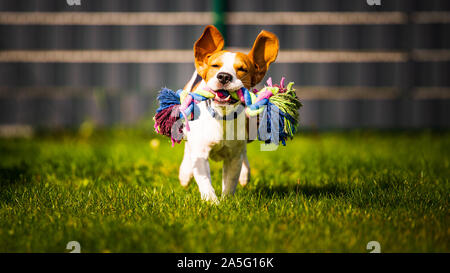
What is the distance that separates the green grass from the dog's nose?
2.32 ft

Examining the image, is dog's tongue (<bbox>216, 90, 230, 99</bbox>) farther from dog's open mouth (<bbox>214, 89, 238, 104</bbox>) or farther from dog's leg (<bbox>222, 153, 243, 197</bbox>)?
dog's leg (<bbox>222, 153, 243, 197</bbox>)

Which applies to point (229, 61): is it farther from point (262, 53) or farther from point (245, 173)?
point (245, 173)

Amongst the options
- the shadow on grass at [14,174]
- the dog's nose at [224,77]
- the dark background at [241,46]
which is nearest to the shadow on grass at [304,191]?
the dog's nose at [224,77]

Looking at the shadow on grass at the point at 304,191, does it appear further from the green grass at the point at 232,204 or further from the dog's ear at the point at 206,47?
the dog's ear at the point at 206,47

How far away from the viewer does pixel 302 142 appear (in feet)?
18.3

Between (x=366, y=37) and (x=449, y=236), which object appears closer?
(x=449, y=236)

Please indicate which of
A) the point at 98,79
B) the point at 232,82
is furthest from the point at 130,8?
the point at 232,82

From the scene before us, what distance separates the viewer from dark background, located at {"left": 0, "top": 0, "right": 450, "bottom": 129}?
640cm

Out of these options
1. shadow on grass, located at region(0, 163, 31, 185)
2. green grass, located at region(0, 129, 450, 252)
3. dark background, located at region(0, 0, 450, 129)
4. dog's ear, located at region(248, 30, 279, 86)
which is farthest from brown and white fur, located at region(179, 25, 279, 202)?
dark background, located at region(0, 0, 450, 129)

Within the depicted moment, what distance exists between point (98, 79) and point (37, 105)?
3.02 ft

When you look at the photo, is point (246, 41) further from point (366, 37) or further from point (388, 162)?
point (388, 162)

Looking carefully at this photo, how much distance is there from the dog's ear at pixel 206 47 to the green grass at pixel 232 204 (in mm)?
792

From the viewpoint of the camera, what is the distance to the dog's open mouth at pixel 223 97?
246 centimetres
